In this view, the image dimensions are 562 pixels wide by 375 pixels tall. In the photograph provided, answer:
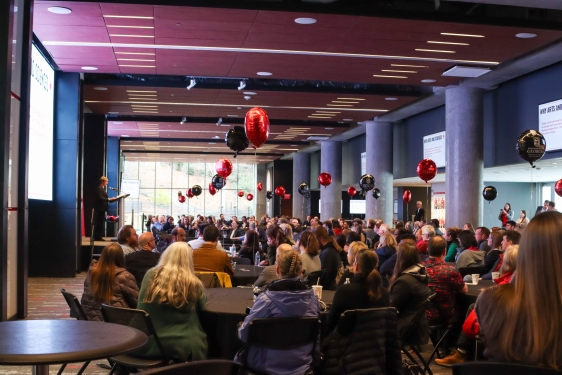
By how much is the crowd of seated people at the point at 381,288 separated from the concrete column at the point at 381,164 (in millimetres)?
12029

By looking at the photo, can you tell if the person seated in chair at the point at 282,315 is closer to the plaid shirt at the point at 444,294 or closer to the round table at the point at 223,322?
the round table at the point at 223,322

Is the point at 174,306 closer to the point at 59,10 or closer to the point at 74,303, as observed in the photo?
the point at 74,303

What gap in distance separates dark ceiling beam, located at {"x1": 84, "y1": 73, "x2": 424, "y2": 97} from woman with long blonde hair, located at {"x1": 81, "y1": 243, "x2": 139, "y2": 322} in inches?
405

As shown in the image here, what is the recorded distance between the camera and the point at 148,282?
14.7 ft

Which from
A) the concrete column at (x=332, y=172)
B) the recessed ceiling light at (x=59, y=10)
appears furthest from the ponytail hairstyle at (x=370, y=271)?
the concrete column at (x=332, y=172)

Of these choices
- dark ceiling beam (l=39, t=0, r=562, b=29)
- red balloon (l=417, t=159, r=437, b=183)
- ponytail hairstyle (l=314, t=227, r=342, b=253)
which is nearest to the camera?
ponytail hairstyle (l=314, t=227, r=342, b=253)

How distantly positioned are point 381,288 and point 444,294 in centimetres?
181

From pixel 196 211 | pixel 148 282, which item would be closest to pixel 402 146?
pixel 148 282

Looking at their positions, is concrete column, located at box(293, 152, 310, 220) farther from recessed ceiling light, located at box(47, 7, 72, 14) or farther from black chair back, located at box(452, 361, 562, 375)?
black chair back, located at box(452, 361, 562, 375)

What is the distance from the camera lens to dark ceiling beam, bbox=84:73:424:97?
14.9 m

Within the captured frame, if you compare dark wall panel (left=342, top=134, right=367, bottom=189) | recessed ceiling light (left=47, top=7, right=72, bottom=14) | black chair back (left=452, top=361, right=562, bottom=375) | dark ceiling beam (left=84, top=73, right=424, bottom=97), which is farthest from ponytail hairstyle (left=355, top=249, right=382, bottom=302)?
dark wall panel (left=342, top=134, right=367, bottom=189)

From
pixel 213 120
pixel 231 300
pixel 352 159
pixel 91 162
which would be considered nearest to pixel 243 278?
pixel 231 300

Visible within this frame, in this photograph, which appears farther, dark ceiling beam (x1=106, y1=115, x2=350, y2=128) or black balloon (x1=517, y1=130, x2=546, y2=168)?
dark ceiling beam (x1=106, y1=115, x2=350, y2=128)

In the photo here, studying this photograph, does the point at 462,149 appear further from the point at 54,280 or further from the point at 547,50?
the point at 54,280
